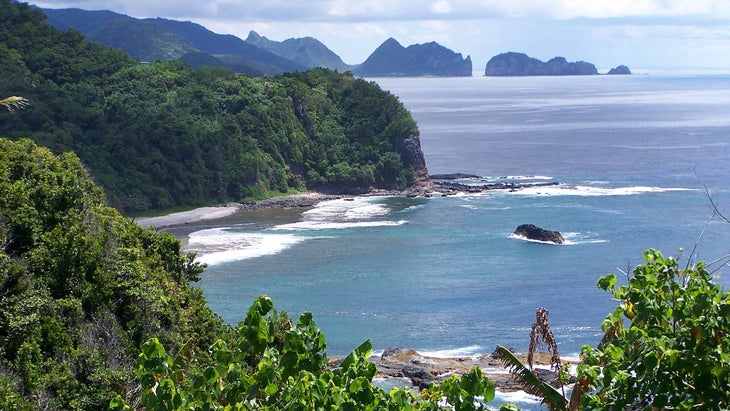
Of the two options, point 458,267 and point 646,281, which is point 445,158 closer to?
point 458,267

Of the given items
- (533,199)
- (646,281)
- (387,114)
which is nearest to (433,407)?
(646,281)

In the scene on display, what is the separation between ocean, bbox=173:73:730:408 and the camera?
149ft

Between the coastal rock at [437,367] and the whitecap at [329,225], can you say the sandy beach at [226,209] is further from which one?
the coastal rock at [437,367]

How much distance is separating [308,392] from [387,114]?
9695 centimetres

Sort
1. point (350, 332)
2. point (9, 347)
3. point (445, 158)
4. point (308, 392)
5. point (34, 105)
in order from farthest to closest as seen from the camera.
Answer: point (445, 158), point (34, 105), point (350, 332), point (9, 347), point (308, 392)

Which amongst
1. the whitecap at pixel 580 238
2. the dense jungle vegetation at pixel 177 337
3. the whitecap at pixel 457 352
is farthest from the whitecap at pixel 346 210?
the whitecap at pixel 457 352

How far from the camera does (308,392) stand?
754 cm

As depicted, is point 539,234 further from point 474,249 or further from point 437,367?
point 437,367

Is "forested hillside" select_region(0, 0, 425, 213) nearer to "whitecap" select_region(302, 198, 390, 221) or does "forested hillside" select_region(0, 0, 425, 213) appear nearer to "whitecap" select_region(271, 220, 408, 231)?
"whitecap" select_region(302, 198, 390, 221)

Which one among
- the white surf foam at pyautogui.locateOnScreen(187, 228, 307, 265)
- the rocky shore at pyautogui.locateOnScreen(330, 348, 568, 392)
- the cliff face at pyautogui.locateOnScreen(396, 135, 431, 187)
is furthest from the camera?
the cliff face at pyautogui.locateOnScreen(396, 135, 431, 187)

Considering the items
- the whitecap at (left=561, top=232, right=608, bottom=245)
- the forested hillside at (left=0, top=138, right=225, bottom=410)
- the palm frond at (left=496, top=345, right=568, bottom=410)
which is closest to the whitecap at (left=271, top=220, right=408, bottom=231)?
the whitecap at (left=561, top=232, right=608, bottom=245)

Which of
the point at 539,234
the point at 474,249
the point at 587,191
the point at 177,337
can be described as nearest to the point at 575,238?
the point at 539,234

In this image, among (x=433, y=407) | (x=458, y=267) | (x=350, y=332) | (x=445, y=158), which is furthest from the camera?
(x=445, y=158)

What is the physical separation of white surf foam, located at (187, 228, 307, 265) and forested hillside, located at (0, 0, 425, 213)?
→ 1220cm
